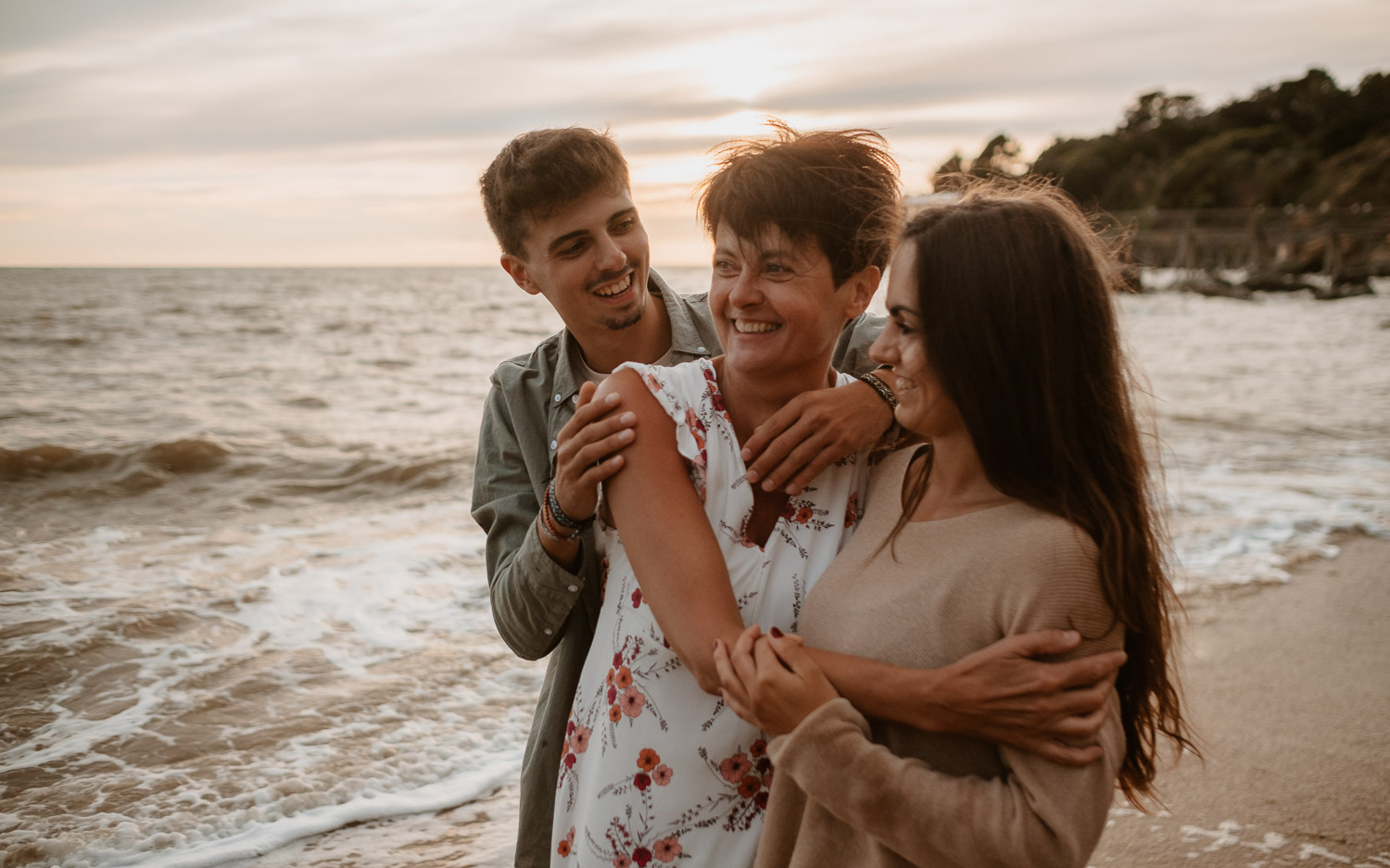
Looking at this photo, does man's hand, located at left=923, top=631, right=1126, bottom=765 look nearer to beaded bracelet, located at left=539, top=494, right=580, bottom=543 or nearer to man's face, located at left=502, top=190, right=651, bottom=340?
beaded bracelet, located at left=539, top=494, right=580, bottom=543

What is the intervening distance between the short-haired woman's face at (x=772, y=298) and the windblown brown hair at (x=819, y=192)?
23mm

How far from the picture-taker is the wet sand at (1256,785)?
3.14m

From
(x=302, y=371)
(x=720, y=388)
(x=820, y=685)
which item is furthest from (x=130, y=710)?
(x=302, y=371)

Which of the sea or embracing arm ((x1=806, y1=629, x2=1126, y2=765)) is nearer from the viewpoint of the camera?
embracing arm ((x1=806, y1=629, x2=1126, y2=765))

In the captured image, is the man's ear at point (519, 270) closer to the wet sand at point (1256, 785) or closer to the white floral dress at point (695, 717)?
the white floral dress at point (695, 717)

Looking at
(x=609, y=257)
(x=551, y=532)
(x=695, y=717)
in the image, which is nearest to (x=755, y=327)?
(x=551, y=532)

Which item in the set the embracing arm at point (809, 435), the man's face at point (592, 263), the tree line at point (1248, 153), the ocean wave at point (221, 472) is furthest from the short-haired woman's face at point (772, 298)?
the tree line at point (1248, 153)

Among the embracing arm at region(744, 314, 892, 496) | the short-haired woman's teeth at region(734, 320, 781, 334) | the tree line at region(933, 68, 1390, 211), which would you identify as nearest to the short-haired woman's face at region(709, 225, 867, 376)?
the short-haired woman's teeth at region(734, 320, 781, 334)

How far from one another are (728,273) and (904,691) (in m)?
0.83

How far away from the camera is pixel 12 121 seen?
21.9 metres

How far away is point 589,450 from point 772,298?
438 millimetres

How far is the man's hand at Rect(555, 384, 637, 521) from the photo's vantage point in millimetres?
1717

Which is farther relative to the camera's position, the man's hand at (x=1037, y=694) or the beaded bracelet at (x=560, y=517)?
the beaded bracelet at (x=560, y=517)

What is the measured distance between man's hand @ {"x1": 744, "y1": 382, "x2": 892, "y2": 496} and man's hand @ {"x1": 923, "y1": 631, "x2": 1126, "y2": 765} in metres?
0.48
